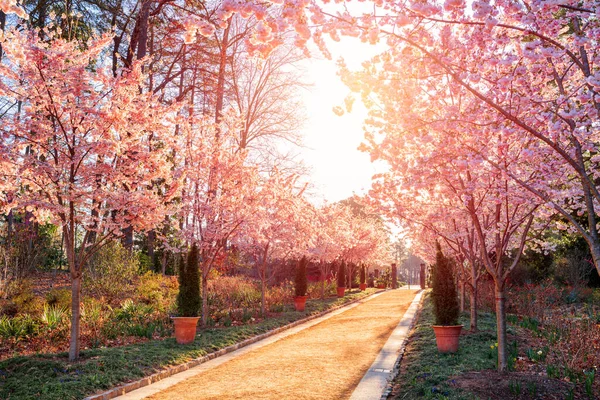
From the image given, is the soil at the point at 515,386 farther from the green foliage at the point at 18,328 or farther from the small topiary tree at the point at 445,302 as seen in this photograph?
the green foliage at the point at 18,328

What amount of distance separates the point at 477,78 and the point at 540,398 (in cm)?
384

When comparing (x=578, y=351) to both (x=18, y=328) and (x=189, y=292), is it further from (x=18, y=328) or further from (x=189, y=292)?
(x=18, y=328)

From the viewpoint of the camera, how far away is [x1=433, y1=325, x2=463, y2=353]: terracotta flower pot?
8.98 metres

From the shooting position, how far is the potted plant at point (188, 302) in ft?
32.8

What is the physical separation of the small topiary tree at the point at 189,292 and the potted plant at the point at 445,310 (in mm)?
5378

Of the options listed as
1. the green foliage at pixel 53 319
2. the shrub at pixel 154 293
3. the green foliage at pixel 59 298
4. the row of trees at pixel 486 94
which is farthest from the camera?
the shrub at pixel 154 293

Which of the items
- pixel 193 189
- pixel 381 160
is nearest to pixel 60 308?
pixel 193 189

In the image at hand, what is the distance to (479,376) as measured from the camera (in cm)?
670

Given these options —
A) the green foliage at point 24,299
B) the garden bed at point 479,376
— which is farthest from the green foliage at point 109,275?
the garden bed at point 479,376

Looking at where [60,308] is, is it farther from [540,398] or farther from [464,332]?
[540,398]

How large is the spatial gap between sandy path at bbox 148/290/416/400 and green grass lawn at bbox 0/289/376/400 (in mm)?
796

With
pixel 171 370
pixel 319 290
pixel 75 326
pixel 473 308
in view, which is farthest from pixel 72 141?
pixel 319 290

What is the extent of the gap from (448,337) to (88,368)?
252 inches

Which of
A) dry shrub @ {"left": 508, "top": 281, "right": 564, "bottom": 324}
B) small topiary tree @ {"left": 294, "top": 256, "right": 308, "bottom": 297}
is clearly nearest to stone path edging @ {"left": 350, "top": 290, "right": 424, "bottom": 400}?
dry shrub @ {"left": 508, "top": 281, "right": 564, "bottom": 324}
